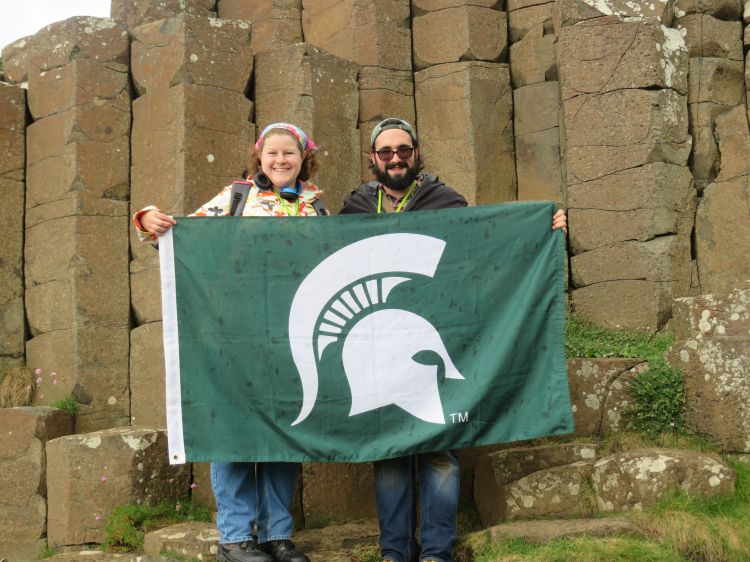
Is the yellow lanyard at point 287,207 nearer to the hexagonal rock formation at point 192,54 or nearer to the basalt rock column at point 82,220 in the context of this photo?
the hexagonal rock formation at point 192,54

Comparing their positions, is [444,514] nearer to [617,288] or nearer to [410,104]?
[617,288]

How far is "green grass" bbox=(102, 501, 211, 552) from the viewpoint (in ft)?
17.7

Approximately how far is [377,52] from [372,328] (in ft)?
13.2

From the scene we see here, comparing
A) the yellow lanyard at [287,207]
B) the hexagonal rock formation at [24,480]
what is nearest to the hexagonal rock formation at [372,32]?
the yellow lanyard at [287,207]

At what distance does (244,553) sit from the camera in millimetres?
4141

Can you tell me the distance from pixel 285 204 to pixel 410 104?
→ 3502 mm

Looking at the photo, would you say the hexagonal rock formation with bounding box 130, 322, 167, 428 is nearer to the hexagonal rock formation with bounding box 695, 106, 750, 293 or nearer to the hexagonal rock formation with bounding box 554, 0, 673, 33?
the hexagonal rock formation with bounding box 554, 0, 673, 33

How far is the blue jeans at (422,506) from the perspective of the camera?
4199mm

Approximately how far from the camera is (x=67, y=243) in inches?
272

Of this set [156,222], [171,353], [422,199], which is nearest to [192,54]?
[156,222]

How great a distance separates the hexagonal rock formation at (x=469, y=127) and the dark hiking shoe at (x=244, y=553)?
412 centimetres

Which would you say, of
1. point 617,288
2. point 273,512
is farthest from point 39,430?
point 617,288

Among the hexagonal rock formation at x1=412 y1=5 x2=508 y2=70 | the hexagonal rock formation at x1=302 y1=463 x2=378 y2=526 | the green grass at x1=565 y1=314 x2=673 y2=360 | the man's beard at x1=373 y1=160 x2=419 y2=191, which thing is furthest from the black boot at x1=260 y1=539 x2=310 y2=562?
the hexagonal rock formation at x1=412 y1=5 x2=508 y2=70

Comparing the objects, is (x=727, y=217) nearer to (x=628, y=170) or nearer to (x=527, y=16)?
(x=628, y=170)
